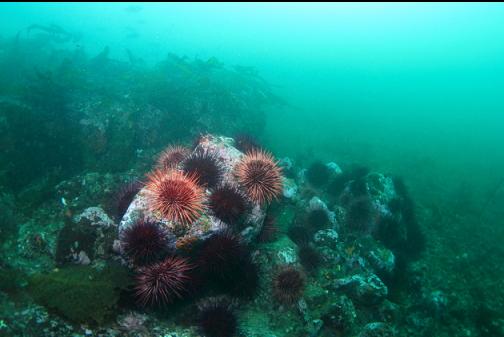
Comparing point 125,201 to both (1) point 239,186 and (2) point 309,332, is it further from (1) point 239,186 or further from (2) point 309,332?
(2) point 309,332

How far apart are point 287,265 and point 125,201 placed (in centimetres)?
409

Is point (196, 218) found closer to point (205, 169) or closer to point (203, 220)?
point (203, 220)

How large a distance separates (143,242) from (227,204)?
1.80 m

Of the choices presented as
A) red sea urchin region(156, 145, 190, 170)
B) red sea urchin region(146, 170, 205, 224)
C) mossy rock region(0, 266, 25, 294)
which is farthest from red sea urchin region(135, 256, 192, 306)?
red sea urchin region(156, 145, 190, 170)

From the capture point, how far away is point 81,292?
5.07 meters

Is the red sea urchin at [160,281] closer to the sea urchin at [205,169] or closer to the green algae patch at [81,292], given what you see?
the green algae patch at [81,292]

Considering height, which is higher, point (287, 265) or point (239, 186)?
point (239, 186)

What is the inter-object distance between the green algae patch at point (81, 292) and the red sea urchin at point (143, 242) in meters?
0.50

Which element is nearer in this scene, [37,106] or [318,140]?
[37,106]

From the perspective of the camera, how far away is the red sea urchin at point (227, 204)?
6328 millimetres

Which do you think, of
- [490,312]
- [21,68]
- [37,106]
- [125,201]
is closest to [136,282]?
[125,201]

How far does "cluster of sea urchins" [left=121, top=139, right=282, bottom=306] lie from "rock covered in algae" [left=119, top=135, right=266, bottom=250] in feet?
0.25

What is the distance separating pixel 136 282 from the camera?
5277 mm

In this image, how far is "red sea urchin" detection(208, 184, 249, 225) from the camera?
633cm
